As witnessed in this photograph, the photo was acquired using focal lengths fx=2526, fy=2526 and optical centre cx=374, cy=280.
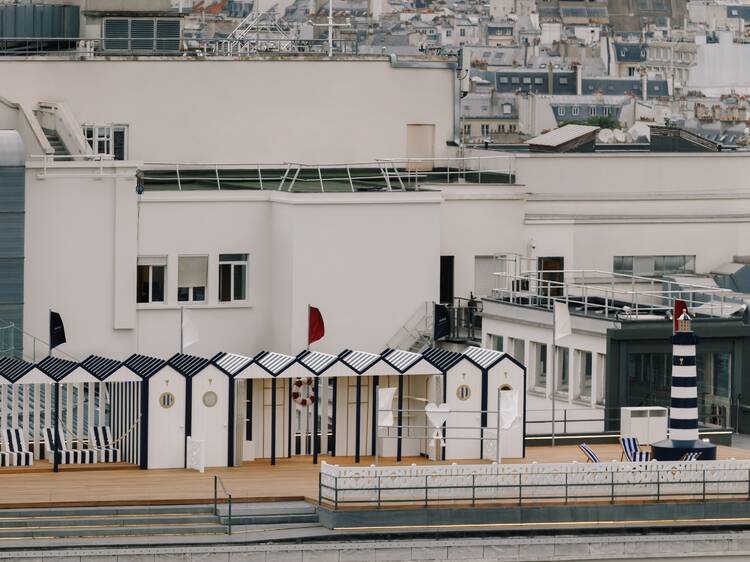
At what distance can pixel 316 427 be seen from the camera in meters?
46.5

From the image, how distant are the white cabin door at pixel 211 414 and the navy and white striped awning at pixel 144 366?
717 mm

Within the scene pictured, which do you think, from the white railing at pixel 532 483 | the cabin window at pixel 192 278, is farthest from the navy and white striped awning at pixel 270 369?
the cabin window at pixel 192 278

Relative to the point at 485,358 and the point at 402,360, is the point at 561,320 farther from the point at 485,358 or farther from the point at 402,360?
the point at 402,360

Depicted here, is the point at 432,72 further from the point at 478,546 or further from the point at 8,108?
the point at 478,546

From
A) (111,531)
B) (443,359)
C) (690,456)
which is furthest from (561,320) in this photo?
(111,531)

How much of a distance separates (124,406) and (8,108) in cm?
2097

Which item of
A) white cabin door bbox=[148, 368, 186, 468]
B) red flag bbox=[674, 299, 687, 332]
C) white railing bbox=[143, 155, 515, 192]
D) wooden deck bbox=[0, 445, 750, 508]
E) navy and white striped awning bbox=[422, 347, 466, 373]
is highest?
white railing bbox=[143, 155, 515, 192]

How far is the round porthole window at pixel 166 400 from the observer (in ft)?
147

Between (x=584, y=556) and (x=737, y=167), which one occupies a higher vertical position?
(x=737, y=167)

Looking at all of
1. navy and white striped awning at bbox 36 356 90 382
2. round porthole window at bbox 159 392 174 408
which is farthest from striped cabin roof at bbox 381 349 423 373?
navy and white striped awning at bbox 36 356 90 382

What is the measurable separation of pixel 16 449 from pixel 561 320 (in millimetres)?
11511

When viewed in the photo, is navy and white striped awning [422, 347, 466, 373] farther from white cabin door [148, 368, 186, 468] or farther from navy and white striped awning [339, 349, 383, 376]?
white cabin door [148, 368, 186, 468]

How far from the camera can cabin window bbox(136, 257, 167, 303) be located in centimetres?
6088

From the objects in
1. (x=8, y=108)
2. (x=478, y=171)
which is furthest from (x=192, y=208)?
(x=478, y=171)
